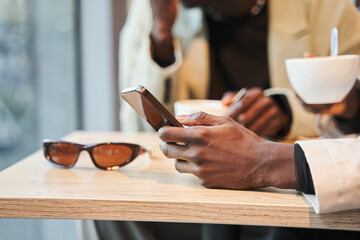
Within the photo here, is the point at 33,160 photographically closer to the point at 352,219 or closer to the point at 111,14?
the point at 352,219

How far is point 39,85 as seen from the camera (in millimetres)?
1786

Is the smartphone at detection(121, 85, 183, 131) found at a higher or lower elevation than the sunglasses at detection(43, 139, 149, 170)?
higher

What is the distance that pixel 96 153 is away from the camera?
2.15 feet

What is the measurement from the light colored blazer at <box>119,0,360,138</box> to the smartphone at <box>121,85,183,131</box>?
0.66 m

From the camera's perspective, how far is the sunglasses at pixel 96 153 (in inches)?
25.8

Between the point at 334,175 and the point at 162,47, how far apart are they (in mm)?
854

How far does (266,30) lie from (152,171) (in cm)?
87

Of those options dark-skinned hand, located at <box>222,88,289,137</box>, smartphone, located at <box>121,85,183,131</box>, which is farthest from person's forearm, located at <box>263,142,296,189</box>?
dark-skinned hand, located at <box>222,88,289,137</box>

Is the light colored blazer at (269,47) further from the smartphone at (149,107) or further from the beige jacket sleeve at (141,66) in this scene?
the smartphone at (149,107)

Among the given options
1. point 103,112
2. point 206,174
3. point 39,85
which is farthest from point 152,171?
point 103,112

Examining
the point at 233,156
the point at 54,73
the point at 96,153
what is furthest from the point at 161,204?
the point at 54,73

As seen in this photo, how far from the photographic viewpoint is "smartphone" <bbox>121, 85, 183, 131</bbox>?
51 cm

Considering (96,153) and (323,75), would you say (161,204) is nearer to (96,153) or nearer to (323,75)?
(96,153)

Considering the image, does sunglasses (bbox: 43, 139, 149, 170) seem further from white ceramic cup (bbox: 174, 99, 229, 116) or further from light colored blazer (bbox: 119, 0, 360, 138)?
light colored blazer (bbox: 119, 0, 360, 138)
